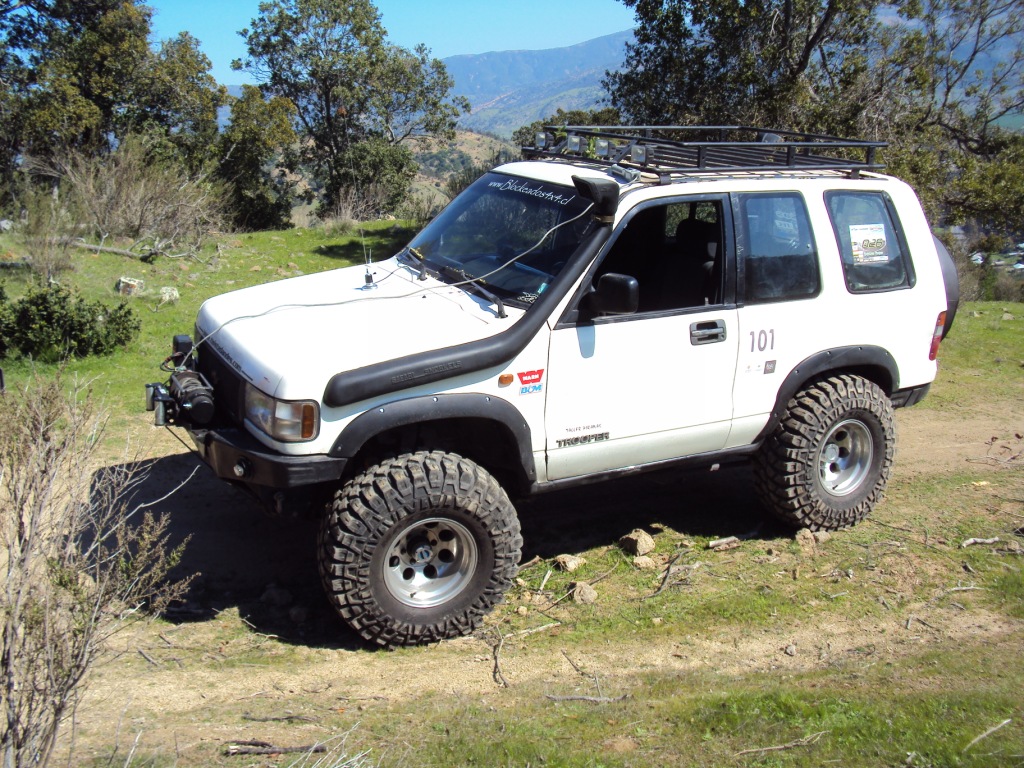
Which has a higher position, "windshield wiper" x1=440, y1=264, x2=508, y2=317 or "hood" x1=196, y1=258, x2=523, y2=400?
"windshield wiper" x1=440, y1=264, x2=508, y2=317

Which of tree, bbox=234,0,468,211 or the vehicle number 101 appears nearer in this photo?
the vehicle number 101

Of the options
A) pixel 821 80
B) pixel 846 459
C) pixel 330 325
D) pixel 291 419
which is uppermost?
pixel 821 80

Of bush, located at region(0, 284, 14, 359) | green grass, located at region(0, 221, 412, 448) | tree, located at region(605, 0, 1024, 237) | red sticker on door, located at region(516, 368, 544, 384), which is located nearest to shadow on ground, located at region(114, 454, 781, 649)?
green grass, located at region(0, 221, 412, 448)

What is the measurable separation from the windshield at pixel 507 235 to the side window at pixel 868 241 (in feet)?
5.54

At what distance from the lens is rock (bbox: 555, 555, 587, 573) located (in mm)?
5371

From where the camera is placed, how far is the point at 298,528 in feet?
18.9

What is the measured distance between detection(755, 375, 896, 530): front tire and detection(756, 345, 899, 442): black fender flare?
85mm

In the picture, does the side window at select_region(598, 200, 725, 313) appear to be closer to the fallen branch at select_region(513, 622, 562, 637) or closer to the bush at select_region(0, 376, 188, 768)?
the fallen branch at select_region(513, 622, 562, 637)

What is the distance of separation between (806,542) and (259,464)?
3427 millimetres

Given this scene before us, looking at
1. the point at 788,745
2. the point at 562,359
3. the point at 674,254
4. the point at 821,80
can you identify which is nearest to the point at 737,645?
the point at 788,745

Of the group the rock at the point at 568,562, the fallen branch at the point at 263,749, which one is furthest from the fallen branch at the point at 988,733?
the fallen branch at the point at 263,749

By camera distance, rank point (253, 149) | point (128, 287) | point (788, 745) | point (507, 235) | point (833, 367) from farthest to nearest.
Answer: point (253, 149) < point (128, 287) < point (833, 367) < point (507, 235) < point (788, 745)

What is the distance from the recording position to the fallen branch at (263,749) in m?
3.45

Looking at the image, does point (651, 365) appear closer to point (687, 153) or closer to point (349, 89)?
point (687, 153)
